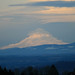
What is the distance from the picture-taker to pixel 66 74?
67812 mm

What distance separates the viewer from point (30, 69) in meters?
71.6

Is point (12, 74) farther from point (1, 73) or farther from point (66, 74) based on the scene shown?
point (66, 74)

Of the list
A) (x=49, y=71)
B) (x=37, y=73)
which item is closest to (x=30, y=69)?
(x=37, y=73)

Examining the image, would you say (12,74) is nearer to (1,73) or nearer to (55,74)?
(1,73)

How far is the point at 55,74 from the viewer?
211 ft

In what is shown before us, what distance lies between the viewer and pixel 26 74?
218 ft

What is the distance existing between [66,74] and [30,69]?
6.43 metres

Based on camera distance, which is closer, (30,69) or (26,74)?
(26,74)

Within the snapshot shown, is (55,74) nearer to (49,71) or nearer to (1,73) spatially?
(49,71)

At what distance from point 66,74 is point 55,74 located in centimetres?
385

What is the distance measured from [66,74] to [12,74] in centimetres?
777

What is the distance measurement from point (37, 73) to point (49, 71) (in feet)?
15.1

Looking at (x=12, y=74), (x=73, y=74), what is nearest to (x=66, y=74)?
(x=73, y=74)

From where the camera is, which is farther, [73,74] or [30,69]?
[30,69]
